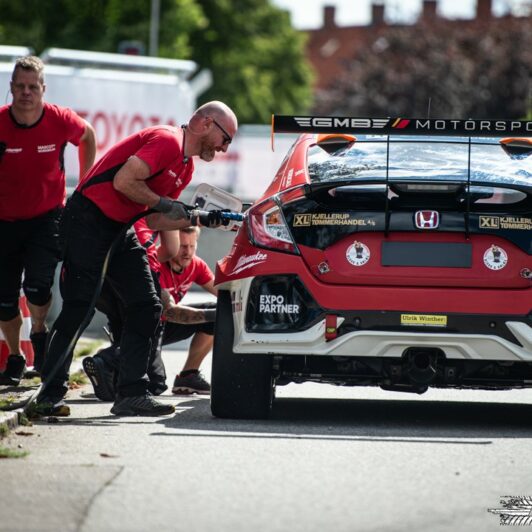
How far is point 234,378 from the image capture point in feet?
27.4

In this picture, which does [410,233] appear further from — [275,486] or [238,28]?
[238,28]

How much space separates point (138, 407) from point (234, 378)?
Answer: 2.37 feet

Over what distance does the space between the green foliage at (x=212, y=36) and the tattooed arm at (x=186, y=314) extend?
40.9 m

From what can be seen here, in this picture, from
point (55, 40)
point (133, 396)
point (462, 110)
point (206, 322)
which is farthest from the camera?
point (462, 110)

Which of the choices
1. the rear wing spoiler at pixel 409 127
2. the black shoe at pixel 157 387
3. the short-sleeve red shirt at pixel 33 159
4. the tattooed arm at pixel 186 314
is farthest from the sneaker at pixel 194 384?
the rear wing spoiler at pixel 409 127

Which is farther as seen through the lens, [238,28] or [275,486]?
[238,28]

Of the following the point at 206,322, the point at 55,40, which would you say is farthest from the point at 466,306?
the point at 55,40

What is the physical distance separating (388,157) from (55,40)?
4391 cm

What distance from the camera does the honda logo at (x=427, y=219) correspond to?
8.12 m

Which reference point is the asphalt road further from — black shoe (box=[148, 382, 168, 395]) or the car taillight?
the car taillight

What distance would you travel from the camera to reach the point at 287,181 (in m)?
8.44

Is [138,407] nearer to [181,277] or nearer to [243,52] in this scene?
[181,277]

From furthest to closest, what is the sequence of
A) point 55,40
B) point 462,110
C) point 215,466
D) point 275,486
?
point 462,110 → point 55,40 → point 215,466 → point 275,486

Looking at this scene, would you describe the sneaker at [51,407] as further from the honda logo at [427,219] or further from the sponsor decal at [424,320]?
the honda logo at [427,219]
